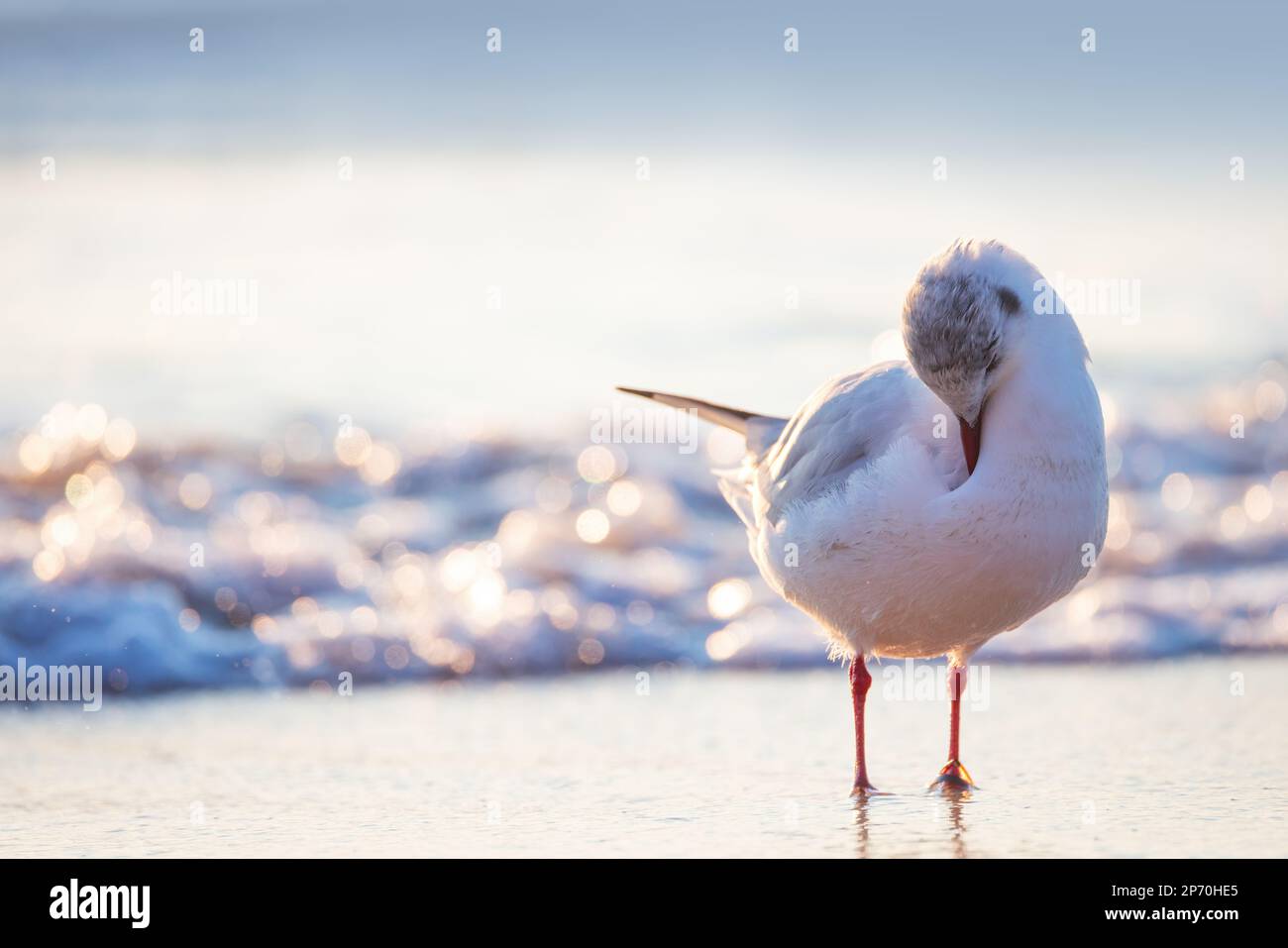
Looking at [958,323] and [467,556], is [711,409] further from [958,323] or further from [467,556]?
[467,556]

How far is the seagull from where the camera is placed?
4262mm

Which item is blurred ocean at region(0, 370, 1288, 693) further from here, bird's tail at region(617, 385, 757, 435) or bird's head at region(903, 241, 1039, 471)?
bird's head at region(903, 241, 1039, 471)

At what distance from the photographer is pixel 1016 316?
4305 mm

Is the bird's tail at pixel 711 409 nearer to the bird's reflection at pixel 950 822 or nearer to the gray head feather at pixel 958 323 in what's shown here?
the bird's reflection at pixel 950 822

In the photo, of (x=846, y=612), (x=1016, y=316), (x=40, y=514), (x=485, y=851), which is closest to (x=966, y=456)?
(x=1016, y=316)

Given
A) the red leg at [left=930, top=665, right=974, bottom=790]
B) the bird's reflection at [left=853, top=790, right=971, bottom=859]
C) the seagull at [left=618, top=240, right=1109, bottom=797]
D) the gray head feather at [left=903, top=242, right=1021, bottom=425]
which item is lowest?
the bird's reflection at [left=853, top=790, right=971, bottom=859]

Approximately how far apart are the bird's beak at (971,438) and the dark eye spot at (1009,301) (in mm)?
290

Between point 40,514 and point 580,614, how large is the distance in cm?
308

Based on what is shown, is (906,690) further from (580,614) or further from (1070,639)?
(580,614)

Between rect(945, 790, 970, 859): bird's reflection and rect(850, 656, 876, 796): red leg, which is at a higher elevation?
rect(850, 656, 876, 796): red leg

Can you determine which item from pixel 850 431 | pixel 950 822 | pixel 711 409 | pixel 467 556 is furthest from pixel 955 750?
pixel 467 556

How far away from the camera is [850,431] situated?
198 inches

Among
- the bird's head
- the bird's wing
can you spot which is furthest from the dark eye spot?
the bird's wing

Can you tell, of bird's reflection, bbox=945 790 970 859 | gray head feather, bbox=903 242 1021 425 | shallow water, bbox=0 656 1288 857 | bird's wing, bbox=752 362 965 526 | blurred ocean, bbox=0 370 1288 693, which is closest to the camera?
gray head feather, bbox=903 242 1021 425
